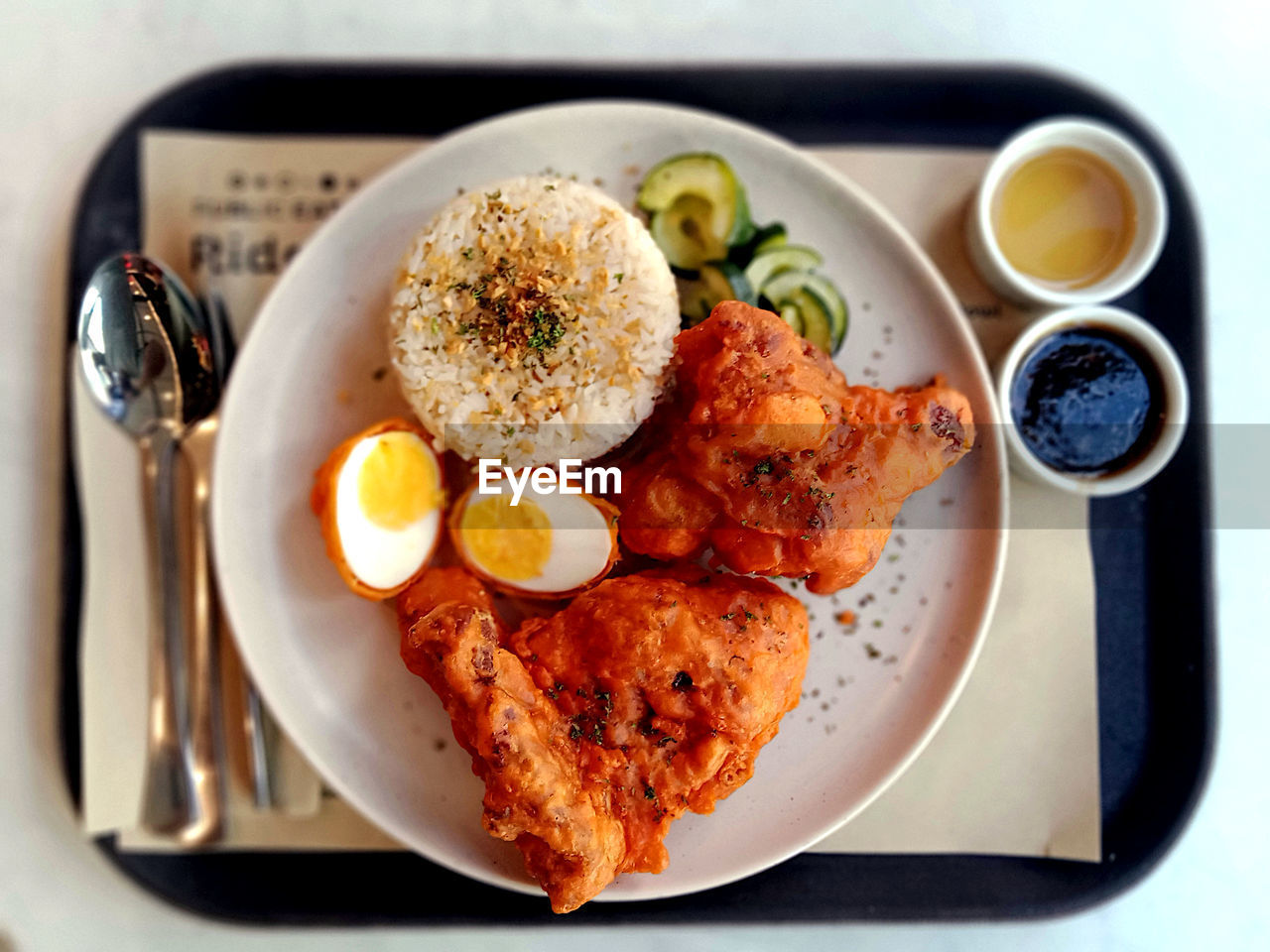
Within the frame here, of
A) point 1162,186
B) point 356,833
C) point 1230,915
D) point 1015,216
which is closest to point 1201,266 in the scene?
point 1162,186

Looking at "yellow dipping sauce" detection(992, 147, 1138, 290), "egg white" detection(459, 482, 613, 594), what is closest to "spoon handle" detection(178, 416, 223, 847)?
"egg white" detection(459, 482, 613, 594)

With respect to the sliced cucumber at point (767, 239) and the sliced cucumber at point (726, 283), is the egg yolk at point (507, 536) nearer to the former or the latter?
the sliced cucumber at point (726, 283)

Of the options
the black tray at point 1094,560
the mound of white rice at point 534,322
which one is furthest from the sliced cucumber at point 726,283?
the black tray at point 1094,560

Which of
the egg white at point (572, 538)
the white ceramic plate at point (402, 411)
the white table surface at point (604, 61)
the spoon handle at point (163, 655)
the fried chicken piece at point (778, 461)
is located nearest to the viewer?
the fried chicken piece at point (778, 461)

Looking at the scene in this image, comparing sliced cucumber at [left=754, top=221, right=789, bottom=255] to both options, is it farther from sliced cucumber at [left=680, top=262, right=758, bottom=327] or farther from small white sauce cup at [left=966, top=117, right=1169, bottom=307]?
small white sauce cup at [left=966, top=117, right=1169, bottom=307]

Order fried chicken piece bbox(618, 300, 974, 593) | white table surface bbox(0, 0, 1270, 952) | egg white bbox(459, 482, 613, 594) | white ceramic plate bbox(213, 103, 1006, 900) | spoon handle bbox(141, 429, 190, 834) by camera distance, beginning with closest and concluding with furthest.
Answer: fried chicken piece bbox(618, 300, 974, 593), egg white bbox(459, 482, 613, 594), white ceramic plate bbox(213, 103, 1006, 900), spoon handle bbox(141, 429, 190, 834), white table surface bbox(0, 0, 1270, 952)

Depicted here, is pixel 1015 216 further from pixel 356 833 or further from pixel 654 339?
pixel 356 833

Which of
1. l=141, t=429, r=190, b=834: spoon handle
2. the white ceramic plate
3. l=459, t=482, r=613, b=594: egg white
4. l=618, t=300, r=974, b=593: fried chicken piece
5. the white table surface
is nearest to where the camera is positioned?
l=618, t=300, r=974, b=593: fried chicken piece
